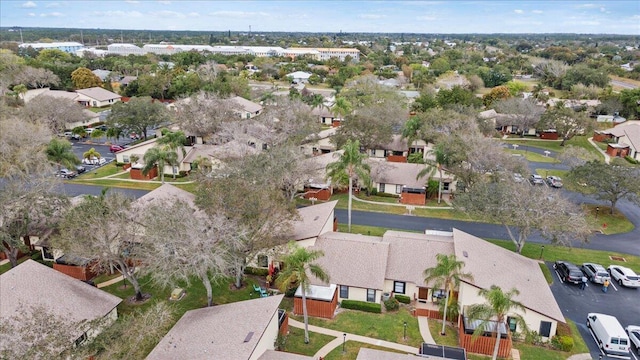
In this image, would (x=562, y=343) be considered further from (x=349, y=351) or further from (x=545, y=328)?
(x=349, y=351)

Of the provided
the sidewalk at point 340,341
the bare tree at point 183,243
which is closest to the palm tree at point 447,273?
the sidewalk at point 340,341

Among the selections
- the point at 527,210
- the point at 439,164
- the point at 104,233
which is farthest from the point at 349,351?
the point at 439,164

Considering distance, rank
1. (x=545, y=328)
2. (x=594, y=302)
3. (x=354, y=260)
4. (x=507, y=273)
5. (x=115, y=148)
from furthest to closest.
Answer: (x=115, y=148)
(x=354, y=260)
(x=594, y=302)
(x=507, y=273)
(x=545, y=328)

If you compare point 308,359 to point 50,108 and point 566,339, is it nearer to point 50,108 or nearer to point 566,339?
point 566,339

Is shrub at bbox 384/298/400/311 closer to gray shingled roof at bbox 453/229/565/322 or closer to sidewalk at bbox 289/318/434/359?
sidewalk at bbox 289/318/434/359

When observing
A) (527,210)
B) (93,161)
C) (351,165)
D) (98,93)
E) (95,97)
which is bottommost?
(93,161)

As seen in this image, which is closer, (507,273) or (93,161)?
(507,273)
